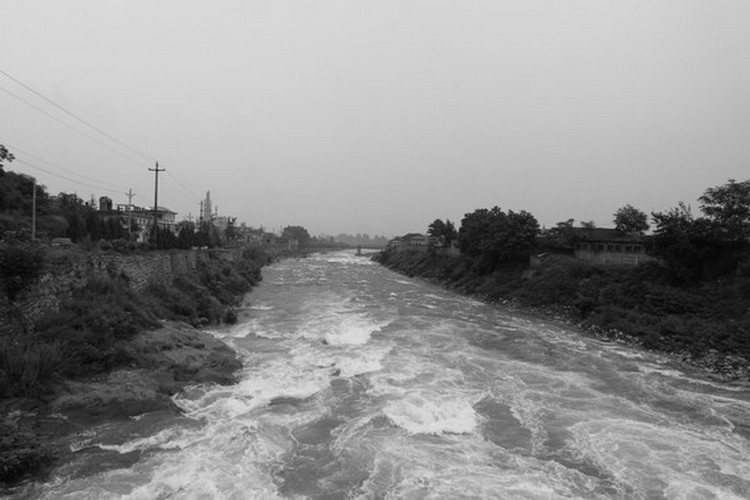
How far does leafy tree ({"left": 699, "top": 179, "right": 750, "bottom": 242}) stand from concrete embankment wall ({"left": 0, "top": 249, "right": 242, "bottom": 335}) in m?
31.3

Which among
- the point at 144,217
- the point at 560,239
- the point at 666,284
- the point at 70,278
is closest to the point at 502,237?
the point at 560,239

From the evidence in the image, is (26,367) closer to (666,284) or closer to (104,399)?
(104,399)

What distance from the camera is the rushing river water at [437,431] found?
816 cm

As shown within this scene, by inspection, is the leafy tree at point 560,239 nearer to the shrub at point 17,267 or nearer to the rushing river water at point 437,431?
the rushing river water at point 437,431

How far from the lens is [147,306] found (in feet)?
59.6

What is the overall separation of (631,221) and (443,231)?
3450cm

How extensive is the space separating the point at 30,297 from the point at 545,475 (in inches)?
551

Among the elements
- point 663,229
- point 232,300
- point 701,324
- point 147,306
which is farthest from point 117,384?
point 663,229

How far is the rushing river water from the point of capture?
26.8ft

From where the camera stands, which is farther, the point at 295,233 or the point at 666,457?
the point at 295,233

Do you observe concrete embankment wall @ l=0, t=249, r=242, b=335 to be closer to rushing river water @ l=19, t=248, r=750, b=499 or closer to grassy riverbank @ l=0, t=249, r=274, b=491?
grassy riverbank @ l=0, t=249, r=274, b=491

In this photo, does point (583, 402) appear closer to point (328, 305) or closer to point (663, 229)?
point (663, 229)

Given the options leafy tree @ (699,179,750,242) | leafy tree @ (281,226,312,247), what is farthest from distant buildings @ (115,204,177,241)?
leafy tree @ (281,226,312,247)

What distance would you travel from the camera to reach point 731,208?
25547mm
